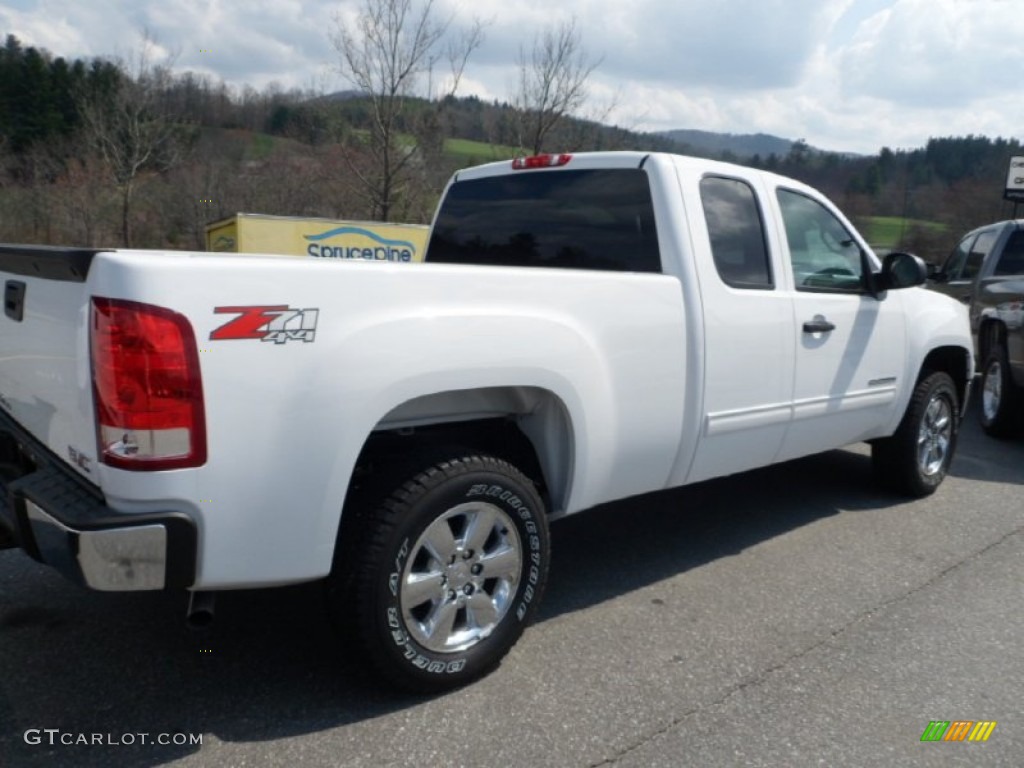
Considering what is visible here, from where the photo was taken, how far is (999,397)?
734 cm

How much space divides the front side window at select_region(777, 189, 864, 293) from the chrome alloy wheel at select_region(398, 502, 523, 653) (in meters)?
2.17

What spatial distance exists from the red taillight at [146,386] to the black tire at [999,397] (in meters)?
6.86

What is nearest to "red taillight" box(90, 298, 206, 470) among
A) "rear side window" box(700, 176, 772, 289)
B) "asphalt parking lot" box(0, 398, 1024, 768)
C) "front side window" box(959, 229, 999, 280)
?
"asphalt parking lot" box(0, 398, 1024, 768)

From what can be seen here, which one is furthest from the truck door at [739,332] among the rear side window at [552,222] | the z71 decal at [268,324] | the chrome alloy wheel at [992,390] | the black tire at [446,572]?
the chrome alloy wheel at [992,390]

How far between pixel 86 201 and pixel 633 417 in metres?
28.4

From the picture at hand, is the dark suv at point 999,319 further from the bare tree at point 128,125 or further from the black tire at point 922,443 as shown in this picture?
the bare tree at point 128,125

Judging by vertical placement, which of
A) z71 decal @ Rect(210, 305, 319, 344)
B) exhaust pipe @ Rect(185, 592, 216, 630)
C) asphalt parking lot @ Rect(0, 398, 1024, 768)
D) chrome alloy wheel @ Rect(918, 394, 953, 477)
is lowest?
asphalt parking lot @ Rect(0, 398, 1024, 768)

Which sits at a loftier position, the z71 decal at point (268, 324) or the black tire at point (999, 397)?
the z71 decal at point (268, 324)

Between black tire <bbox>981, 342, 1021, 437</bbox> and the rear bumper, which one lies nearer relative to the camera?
the rear bumper

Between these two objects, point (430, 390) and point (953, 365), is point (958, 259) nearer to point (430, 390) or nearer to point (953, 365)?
point (953, 365)

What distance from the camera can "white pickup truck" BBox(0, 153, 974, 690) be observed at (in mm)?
2246

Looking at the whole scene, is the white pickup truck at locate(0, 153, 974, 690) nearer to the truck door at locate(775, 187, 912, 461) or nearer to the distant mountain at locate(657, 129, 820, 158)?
the truck door at locate(775, 187, 912, 461)

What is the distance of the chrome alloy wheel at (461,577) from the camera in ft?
9.19

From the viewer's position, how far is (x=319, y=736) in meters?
2.64
